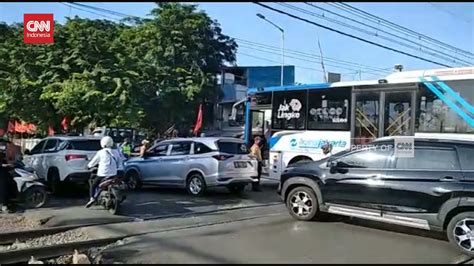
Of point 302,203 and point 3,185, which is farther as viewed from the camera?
point 3,185

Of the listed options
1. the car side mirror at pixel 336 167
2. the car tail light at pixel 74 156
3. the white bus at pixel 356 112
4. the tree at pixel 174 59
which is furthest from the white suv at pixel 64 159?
the tree at pixel 174 59

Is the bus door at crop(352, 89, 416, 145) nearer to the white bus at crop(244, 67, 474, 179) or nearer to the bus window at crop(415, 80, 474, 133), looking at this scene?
the white bus at crop(244, 67, 474, 179)

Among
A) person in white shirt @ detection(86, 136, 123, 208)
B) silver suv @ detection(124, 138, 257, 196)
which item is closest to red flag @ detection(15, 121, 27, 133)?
silver suv @ detection(124, 138, 257, 196)

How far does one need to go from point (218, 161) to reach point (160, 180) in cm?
224

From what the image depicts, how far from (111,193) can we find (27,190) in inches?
82.5

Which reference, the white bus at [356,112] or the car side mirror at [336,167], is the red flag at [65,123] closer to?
the white bus at [356,112]

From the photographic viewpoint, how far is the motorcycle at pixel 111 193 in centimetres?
1045

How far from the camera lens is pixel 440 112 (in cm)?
1177

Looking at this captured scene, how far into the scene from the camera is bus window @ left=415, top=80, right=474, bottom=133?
11312 mm

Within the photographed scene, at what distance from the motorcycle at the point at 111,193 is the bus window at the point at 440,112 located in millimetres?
7144

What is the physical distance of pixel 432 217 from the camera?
7871 millimetres

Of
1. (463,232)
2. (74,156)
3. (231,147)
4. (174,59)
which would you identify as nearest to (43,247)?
(74,156)

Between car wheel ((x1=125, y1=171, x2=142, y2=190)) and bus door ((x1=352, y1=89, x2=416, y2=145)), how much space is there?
6481 mm

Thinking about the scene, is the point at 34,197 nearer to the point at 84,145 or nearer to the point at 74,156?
the point at 74,156
